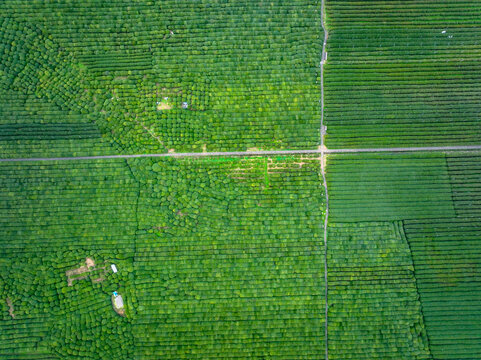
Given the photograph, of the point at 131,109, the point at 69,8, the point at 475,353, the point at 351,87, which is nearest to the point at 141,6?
the point at 69,8

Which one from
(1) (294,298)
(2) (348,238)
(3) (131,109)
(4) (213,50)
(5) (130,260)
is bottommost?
(1) (294,298)

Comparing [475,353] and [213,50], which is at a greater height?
[213,50]

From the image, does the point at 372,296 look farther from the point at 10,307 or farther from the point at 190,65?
the point at 10,307

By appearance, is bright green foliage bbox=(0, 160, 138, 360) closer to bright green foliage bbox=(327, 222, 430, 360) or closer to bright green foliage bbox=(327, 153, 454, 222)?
bright green foliage bbox=(327, 222, 430, 360)

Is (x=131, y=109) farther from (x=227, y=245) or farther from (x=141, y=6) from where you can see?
(x=227, y=245)

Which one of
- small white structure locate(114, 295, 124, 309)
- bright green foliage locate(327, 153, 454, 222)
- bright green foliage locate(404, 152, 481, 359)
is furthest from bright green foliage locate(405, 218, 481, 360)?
small white structure locate(114, 295, 124, 309)

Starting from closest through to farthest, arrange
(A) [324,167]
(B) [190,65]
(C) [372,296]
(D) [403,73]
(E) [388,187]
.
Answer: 1. (C) [372,296]
2. (E) [388,187]
3. (A) [324,167]
4. (B) [190,65]
5. (D) [403,73]

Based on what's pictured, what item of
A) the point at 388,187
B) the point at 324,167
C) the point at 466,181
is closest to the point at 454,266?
the point at 466,181
